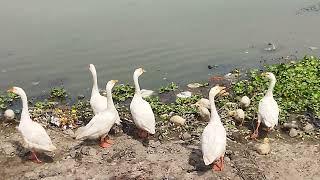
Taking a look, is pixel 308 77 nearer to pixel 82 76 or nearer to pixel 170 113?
pixel 170 113

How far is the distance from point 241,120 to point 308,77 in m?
3.36

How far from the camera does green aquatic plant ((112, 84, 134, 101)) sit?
573 inches

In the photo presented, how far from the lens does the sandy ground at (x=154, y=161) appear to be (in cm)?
1038

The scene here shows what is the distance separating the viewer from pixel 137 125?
1178 centimetres

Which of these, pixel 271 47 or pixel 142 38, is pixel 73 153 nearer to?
pixel 142 38

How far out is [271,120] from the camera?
38.5 ft

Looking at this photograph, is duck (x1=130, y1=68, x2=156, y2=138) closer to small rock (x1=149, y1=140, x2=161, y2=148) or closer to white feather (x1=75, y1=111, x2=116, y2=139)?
small rock (x1=149, y1=140, x2=161, y2=148)

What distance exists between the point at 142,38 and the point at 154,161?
985 centimetres

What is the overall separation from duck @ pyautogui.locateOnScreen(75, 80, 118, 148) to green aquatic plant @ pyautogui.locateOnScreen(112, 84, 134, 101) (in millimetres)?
2799

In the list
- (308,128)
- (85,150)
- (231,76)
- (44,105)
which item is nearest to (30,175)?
(85,150)

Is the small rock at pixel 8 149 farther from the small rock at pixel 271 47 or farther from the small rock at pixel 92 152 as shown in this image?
the small rock at pixel 271 47

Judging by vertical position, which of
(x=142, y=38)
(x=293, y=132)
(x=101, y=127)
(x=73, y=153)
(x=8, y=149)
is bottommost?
(x=293, y=132)

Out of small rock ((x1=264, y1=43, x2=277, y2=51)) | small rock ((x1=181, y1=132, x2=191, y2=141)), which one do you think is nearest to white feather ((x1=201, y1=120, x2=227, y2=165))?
small rock ((x1=181, y1=132, x2=191, y2=141))

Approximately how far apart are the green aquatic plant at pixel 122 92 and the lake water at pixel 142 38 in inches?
41.9
